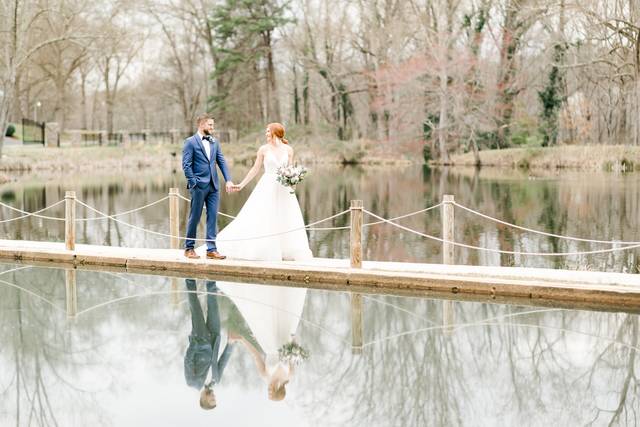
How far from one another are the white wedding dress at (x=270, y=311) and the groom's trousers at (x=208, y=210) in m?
0.92

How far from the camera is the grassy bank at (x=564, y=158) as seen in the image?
120 ft

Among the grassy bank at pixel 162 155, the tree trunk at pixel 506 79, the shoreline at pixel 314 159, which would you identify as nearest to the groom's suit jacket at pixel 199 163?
the shoreline at pixel 314 159

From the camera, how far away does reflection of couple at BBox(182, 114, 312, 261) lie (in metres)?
10.9

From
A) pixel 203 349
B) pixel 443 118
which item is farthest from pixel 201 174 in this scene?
pixel 443 118

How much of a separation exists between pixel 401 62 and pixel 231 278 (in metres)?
40.0

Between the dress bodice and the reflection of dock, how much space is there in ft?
4.36

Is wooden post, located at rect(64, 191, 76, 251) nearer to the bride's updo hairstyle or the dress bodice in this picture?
the dress bodice

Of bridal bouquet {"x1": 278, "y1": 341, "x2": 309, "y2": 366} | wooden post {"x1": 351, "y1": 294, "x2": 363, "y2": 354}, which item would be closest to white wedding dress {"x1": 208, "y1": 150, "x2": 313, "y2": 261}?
wooden post {"x1": 351, "y1": 294, "x2": 363, "y2": 354}

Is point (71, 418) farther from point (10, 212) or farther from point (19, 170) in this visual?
point (19, 170)

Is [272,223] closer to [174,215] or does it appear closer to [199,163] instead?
[199,163]

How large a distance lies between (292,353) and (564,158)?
3554 centimetres

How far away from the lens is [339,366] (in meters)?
6.98

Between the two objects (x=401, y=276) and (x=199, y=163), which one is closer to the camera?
(x=401, y=276)

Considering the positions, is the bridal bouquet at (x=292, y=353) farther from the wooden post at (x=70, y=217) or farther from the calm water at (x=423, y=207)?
the calm water at (x=423, y=207)
